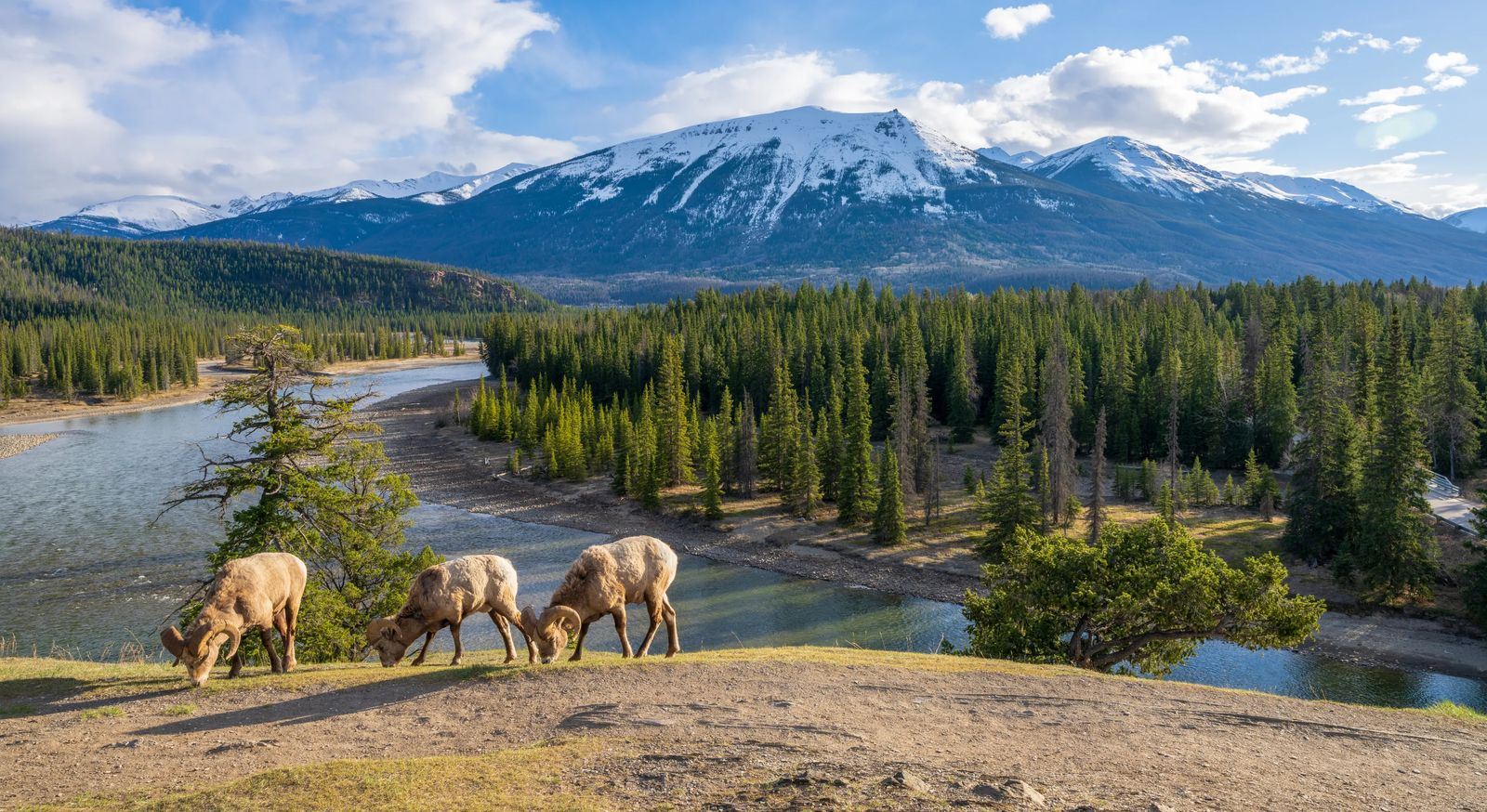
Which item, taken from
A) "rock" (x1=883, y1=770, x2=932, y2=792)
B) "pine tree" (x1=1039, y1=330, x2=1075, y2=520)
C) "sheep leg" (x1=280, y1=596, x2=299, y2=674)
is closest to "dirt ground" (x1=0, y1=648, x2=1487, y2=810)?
"rock" (x1=883, y1=770, x2=932, y2=792)

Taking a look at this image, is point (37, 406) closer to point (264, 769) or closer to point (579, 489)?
point (579, 489)

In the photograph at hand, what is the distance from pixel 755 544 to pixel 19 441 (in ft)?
327

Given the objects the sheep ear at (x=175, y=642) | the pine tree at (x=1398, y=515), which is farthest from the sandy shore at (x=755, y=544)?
the sheep ear at (x=175, y=642)

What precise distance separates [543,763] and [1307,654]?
1808 inches

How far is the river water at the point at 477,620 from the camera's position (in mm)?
40156

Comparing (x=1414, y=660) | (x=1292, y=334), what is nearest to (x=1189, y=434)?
(x=1292, y=334)

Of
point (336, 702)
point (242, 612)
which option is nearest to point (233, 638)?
point (242, 612)

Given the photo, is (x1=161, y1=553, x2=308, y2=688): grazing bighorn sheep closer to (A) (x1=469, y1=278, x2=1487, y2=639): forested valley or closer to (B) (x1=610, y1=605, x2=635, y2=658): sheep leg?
(B) (x1=610, y1=605, x2=635, y2=658): sheep leg

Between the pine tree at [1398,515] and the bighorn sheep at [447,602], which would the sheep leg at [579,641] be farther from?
the pine tree at [1398,515]

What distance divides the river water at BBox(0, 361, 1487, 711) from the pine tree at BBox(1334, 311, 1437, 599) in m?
9.28

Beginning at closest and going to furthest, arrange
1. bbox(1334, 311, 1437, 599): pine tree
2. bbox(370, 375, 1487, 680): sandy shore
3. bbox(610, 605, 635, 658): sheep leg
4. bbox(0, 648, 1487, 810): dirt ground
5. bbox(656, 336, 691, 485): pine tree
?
bbox(0, 648, 1487, 810): dirt ground → bbox(610, 605, 635, 658): sheep leg → bbox(370, 375, 1487, 680): sandy shore → bbox(1334, 311, 1437, 599): pine tree → bbox(656, 336, 691, 485): pine tree

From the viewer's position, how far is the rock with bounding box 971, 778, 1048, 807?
41.6 ft

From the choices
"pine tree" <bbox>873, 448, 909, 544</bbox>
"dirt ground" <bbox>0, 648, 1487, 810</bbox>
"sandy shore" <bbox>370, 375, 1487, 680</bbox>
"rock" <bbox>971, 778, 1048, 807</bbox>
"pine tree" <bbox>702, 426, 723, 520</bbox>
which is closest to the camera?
"rock" <bbox>971, 778, 1048, 807</bbox>

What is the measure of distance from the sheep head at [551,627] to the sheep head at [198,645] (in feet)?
21.4
